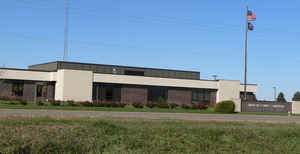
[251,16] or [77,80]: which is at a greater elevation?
[251,16]

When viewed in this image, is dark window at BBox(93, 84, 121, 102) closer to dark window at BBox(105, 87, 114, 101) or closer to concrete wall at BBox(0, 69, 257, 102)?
dark window at BBox(105, 87, 114, 101)

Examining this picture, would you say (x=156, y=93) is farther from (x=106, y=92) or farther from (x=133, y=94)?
(x=106, y=92)

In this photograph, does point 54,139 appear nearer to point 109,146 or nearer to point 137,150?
point 109,146

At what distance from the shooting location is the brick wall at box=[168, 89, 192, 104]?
60.9 meters

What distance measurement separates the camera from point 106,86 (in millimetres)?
56156

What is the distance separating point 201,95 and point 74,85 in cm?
2145

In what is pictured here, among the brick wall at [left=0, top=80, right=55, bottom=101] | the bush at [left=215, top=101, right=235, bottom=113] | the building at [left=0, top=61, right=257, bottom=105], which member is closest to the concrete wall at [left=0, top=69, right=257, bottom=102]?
the building at [left=0, top=61, right=257, bottom=105]

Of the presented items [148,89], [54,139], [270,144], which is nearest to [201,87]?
[148,89]

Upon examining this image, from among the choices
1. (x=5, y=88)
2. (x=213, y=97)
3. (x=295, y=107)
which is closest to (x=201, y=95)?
(x=213, y=97)

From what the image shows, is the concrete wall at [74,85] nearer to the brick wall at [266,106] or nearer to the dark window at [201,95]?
the dark window at [201,95]

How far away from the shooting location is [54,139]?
12367 mm

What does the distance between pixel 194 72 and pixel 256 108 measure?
26331 mm

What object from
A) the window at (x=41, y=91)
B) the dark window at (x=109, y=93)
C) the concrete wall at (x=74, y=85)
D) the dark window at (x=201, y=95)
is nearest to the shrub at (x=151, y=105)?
the concrete wall at (x=74, y=85)

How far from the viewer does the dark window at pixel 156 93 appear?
59.6 metres
